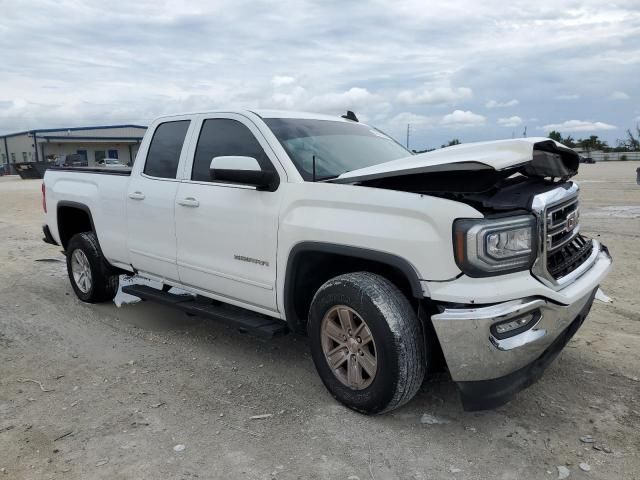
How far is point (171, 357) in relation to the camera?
14.8ft

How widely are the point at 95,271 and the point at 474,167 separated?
14.0ft

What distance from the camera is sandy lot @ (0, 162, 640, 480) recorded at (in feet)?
9.61

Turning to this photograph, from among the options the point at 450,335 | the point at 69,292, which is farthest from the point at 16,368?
the point at 450,335

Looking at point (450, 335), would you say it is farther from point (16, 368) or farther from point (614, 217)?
point (614, 217)

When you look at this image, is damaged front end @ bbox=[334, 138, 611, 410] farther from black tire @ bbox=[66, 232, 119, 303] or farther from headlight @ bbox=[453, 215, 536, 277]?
black tire @ bbox=[66, 232, 119, 303]

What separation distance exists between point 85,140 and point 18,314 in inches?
2172

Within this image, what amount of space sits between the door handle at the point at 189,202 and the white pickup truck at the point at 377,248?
0.04 ft

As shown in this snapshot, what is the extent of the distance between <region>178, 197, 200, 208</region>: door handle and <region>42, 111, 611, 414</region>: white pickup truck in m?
0.01

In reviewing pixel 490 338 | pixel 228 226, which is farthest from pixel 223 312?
pixel 490 338

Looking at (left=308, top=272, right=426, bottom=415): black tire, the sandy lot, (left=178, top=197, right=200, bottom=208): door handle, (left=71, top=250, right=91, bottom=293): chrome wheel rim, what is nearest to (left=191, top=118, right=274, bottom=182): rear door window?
(left=178, top=197, right=200, bottom=208): door handle

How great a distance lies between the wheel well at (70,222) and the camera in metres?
6.14

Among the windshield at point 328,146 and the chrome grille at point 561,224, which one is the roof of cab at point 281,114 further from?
the chrome grille at point 561,224

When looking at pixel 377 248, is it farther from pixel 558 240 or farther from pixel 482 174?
pixel 558 240

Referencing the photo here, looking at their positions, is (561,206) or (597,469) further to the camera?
(561,206)
